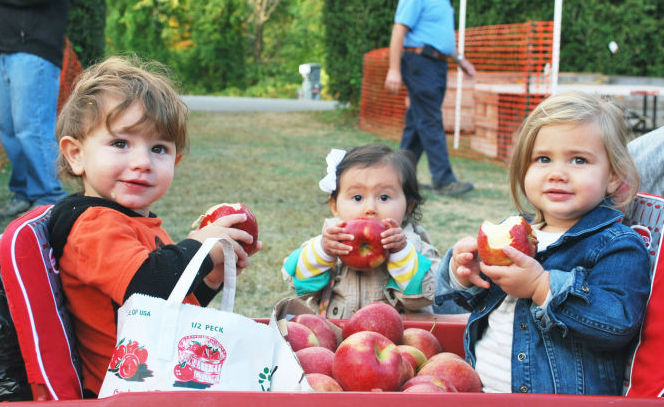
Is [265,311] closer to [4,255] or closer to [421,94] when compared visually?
[4,255]

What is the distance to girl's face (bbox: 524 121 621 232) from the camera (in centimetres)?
204

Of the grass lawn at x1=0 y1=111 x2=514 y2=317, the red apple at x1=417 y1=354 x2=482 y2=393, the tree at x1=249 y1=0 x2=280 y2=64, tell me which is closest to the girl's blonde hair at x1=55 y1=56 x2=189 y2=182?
the red apple at x1=417 y1=354 x2=482 y2=393

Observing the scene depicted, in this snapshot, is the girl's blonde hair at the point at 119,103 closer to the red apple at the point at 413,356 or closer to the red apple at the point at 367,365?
the red apple at the point at 367,365

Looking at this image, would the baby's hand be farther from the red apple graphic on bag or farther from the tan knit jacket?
the red apple graphic on bag

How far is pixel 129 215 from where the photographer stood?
83.9 inches

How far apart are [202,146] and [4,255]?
9364mm

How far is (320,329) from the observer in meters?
2.34

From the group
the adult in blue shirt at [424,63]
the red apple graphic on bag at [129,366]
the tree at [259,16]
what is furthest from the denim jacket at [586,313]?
the tree at [259,16]

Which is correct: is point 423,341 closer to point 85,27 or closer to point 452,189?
point 452,189

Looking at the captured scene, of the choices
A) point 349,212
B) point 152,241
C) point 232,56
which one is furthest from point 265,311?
point 232,56

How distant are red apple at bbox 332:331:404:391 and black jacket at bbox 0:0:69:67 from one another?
4116 mm

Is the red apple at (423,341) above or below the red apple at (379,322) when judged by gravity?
below

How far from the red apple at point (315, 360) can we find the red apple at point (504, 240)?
23.1 inches

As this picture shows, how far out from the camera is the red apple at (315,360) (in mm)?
Result: 2078
